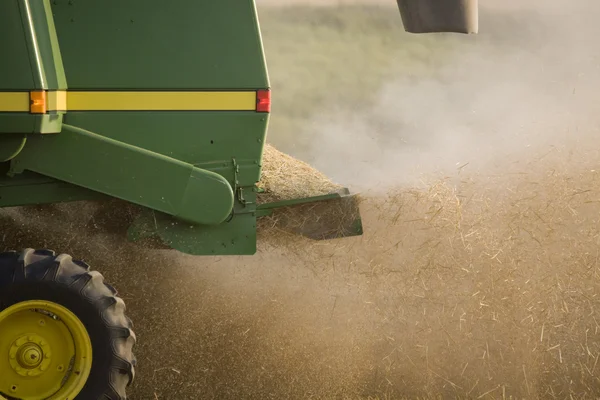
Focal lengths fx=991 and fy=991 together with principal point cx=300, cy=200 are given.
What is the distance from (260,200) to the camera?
20.2 ft

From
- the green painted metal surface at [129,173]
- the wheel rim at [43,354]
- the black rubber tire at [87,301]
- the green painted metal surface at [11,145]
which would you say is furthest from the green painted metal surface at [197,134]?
the wheel rim at [43,354]

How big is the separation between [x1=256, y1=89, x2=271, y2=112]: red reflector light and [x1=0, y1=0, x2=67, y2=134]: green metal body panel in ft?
3.53

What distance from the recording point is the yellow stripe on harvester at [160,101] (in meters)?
5.24

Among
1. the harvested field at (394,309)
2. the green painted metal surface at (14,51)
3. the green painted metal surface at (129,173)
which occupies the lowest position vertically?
the harvested field at (394,309)

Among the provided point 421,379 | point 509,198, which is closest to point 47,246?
point 421,379

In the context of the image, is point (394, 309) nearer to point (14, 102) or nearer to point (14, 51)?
point (14, 102)

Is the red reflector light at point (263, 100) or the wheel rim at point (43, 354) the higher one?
the red reflector light at point (263, 100)

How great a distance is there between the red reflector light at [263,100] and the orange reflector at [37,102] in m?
1.15

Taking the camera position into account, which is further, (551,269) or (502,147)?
(502,147)

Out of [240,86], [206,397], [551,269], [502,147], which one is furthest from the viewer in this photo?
[502,147]

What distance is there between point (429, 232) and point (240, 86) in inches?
69.3

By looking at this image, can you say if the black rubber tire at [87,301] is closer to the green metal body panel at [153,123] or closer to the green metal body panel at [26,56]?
the green metal body panel at [153,123]

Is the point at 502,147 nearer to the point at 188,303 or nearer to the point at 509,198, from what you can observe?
the point at 509,198

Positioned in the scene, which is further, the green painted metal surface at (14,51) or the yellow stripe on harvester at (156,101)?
the yellow stripe on harvester at (156,101)
